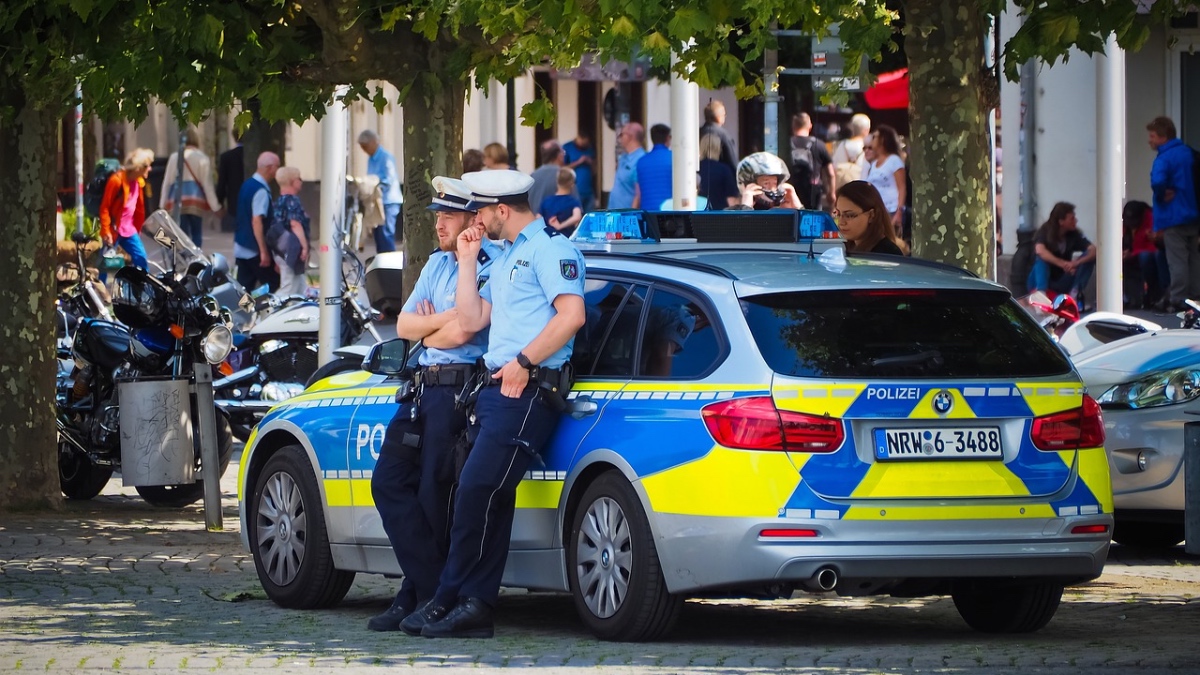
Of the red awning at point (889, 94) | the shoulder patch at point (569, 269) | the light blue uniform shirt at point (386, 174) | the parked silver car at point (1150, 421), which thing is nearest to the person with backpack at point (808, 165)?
the light blue uniform shirt at point (386, 174)

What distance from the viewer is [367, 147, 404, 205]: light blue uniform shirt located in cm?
2488

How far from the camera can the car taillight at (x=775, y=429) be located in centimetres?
734

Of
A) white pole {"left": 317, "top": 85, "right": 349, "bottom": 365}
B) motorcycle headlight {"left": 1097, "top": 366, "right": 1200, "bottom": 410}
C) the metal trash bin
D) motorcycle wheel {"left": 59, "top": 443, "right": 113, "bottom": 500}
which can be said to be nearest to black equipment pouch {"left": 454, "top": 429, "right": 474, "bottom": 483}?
motorcycle headlight {"left": 1097, "top": 366, "right": 1200, "bottom": 410}

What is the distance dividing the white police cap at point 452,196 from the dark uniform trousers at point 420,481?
2.31 ft

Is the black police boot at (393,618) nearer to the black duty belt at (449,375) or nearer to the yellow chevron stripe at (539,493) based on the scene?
the yellow chevron stripe at (539,493)

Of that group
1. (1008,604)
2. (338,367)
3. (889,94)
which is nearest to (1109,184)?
(338,367)

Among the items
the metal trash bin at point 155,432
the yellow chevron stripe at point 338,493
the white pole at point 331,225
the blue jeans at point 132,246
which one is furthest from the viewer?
the blue jeans at point 132,246

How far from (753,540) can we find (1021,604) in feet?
4.63

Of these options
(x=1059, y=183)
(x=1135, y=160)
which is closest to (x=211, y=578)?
(x=1059, y=183)

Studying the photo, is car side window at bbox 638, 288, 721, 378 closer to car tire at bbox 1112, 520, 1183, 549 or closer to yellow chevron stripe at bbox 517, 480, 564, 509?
yellow chevron stripe at bbox 517, 480, 564, 509

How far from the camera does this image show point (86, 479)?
45.8 feet

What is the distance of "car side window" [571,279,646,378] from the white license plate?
3.39 ft

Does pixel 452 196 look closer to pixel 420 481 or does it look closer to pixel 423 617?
pixel 420 481

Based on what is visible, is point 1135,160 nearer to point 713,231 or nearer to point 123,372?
point 123,372
